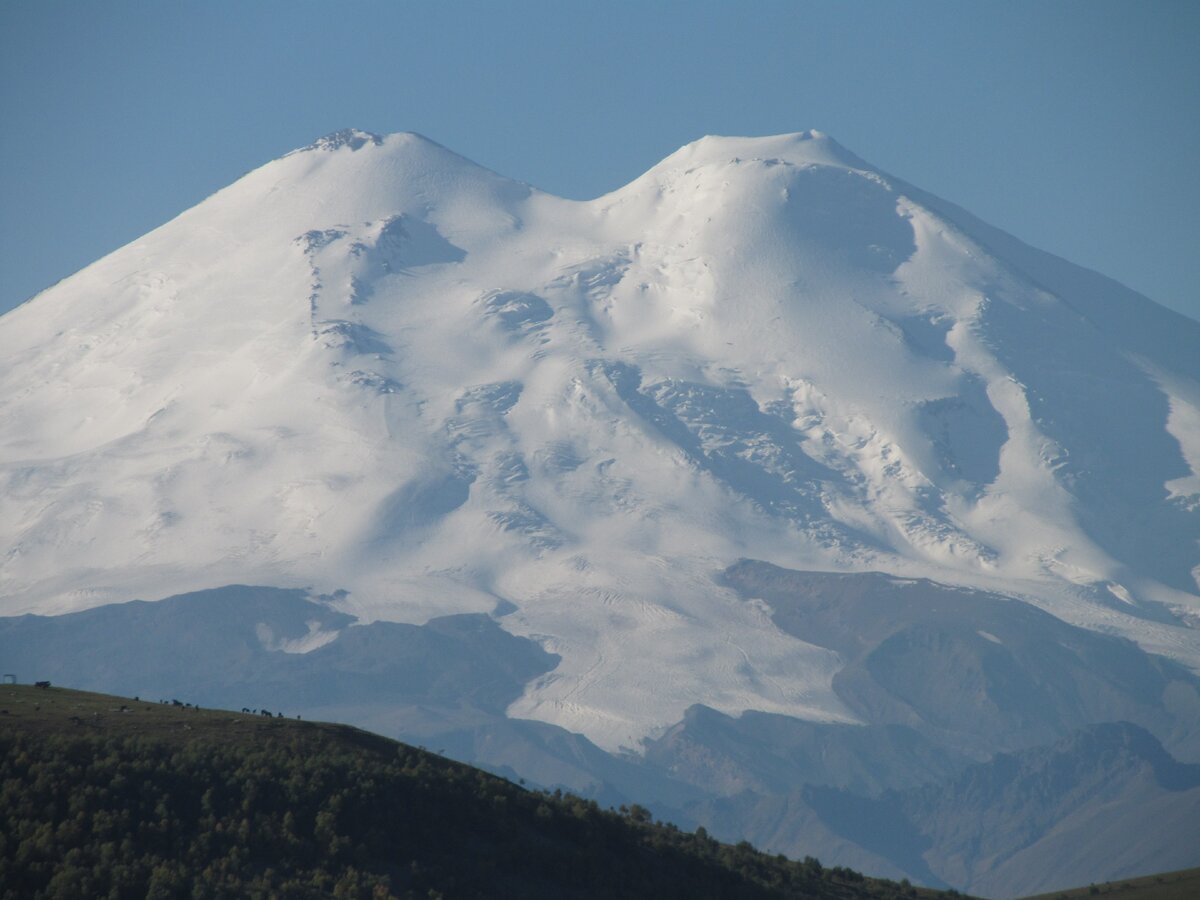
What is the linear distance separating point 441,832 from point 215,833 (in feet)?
22.2

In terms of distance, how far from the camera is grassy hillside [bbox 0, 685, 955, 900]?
4281cm

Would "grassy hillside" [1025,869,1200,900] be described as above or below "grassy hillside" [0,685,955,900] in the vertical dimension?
above

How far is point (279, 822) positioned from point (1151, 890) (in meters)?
32.8

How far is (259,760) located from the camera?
49.7 m

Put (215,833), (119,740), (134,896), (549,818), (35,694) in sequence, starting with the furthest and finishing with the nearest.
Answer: (35,694) → (549,818) → (119,740) → (215,833) → (134,896)

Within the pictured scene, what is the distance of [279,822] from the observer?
154 ft

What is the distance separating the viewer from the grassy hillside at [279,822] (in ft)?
140

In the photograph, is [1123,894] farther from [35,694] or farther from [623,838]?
[35,694]

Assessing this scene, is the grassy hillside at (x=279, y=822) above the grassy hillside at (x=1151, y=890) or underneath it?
underneath

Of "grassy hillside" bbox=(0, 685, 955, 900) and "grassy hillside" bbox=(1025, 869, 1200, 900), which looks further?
"grassy hillside" bbox=(1025, 869, 1200, 900)

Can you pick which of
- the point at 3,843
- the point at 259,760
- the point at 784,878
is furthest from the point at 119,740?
the point at 784,878

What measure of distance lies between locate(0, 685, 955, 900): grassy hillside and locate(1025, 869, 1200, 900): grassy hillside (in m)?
11.4

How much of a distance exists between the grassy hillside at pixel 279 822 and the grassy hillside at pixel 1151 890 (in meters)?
11.4

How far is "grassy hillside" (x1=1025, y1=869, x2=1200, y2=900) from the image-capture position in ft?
197
